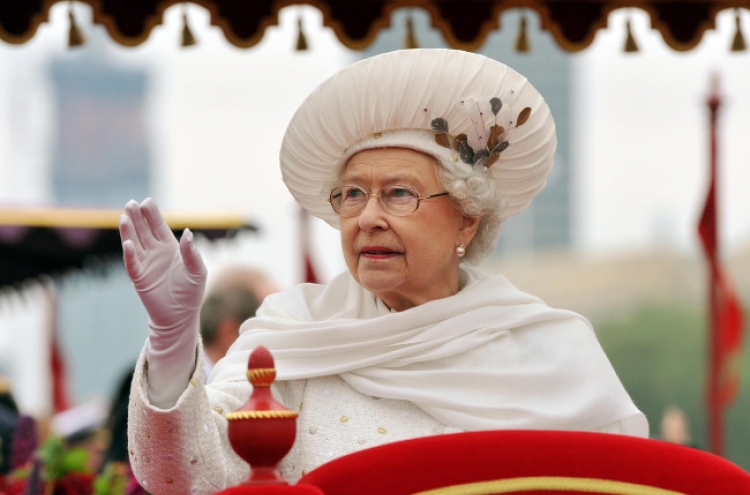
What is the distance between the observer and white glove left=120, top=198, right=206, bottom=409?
2434mm

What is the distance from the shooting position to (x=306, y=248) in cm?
836

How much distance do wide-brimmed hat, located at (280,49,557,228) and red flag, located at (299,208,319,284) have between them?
16.5 feet

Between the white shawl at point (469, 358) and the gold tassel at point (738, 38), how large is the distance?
2.29 metres

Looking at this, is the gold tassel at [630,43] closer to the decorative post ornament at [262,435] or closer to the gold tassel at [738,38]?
the gold tassel at [738,38]

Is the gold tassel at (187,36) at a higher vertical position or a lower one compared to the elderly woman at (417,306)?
higher

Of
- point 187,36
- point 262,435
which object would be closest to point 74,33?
point 187,36

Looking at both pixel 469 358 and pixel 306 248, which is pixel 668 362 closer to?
pixel 306 248

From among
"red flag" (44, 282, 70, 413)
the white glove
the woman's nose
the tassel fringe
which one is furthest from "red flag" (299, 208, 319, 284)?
the white glove

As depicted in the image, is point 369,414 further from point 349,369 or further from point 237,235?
point 237,235

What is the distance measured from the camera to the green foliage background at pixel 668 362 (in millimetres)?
40750

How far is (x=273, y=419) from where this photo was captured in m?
2.01

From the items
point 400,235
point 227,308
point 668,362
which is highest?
point 400,235

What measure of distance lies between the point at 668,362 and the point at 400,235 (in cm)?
4252

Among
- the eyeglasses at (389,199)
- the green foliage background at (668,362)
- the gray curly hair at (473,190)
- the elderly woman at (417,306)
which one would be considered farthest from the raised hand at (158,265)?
the green foliage background at (668,362)
